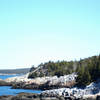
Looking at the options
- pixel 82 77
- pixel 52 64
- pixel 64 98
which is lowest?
pixel 64 98

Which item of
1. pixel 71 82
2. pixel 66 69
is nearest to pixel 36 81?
pixel 66 69

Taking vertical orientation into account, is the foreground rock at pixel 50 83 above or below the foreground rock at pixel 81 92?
above

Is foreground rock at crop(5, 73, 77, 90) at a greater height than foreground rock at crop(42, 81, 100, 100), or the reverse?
foreground rock at crop(5, 73, 77, 90)

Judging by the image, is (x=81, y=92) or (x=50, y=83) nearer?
(x=81, y=92)

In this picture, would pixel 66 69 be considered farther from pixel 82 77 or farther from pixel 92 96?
pixel 92 96

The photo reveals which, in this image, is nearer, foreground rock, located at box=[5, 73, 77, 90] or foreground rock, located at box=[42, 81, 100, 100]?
foreground rock, located at box=[42, 81, 100, 100]

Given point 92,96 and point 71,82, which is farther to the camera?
point 71,82

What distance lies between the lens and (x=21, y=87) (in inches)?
3359

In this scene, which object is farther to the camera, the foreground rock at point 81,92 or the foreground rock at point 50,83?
the foreground rock at point 50,83

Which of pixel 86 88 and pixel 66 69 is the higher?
pixel 66 69

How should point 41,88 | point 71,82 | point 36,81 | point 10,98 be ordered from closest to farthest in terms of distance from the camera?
point 10,98, point 71,82, point 41,88, point 36,81

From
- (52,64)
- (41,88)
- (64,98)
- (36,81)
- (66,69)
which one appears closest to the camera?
(64,98)

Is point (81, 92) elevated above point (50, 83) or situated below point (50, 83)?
below

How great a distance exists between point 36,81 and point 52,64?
23966mm
